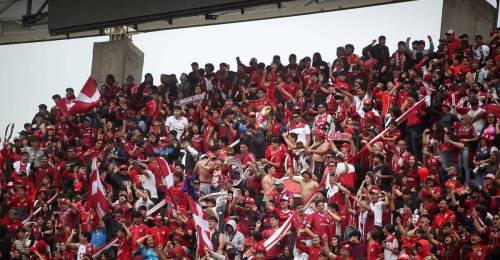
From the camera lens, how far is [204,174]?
22781mm

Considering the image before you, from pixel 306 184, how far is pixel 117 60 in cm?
1270

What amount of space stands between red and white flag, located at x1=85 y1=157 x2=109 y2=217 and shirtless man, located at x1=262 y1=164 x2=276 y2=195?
143 inches

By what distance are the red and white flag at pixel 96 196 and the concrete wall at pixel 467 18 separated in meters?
8.57

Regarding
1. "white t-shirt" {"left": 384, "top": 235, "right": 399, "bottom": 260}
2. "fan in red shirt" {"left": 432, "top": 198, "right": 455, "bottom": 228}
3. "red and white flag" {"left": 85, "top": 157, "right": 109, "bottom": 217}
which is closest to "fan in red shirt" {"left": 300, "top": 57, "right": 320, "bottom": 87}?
"red and white flag" {"left": 85, "top": 157, "right": 109, "bottom": 217}

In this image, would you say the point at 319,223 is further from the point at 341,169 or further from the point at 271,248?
the point at 341,169

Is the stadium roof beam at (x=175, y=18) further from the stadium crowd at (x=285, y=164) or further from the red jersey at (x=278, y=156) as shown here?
the red jersey at (x=278, y=156)

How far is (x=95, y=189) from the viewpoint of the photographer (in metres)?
23.1

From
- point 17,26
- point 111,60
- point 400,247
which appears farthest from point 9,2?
point 400,247

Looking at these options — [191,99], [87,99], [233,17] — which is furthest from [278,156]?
[233,17]

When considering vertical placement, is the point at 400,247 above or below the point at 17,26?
below

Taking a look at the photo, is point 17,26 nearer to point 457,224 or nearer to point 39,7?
point 39,7

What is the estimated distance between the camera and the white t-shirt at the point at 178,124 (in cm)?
2562

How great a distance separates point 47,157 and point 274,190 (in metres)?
7.74

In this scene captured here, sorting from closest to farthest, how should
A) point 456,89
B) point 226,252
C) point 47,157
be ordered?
point 226,252 → point 456,89 → point 47,157
